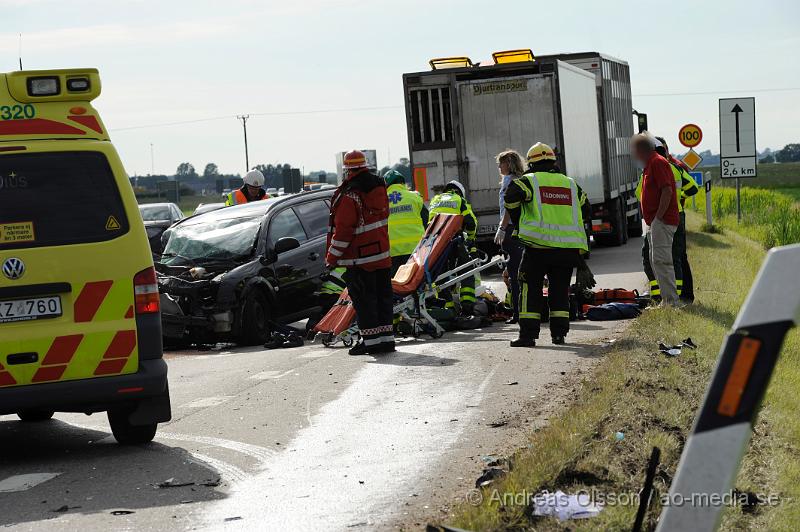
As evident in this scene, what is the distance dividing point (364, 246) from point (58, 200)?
4.75 m

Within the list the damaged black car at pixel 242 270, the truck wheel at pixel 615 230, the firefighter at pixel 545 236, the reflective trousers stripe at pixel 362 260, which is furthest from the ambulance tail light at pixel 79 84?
the truck wheel at pixel 615 230

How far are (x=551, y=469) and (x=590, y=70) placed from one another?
21875 millimetres

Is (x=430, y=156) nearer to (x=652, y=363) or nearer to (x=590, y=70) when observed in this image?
(x=590, y=70)

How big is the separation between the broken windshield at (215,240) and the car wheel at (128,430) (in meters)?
6.48

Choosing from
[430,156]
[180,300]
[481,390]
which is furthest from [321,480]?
[430,156]

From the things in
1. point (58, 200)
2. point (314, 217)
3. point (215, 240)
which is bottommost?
point (215, 240)

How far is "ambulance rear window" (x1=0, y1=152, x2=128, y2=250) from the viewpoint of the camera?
7.52m

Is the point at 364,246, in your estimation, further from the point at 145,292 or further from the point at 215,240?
the point at 145,292

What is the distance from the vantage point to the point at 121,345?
763cm

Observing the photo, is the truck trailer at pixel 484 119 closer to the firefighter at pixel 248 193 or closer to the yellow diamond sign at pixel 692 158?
the firefighter at pixel 248 193

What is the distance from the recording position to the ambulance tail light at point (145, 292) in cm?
768

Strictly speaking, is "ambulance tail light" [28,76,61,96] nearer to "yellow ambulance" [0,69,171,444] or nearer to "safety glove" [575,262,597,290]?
"yellow ambulance" [0,69,171,444]

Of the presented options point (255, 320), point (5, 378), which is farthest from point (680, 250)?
point (5, 378)

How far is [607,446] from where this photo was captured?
255 inches
